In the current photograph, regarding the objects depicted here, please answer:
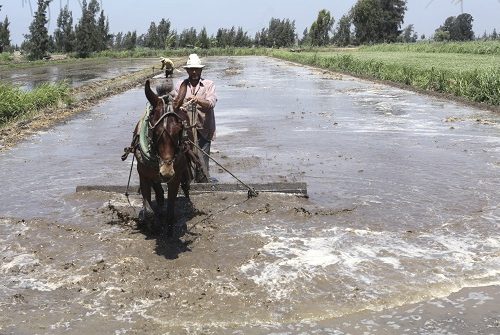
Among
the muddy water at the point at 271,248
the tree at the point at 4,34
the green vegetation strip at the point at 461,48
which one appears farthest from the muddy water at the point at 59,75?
the tree at the point at 4,34

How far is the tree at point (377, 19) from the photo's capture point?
99.9 metres

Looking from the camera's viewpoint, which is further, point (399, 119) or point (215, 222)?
point (399, 119)

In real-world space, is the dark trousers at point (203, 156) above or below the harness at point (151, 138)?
below

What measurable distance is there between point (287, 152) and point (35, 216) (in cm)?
606

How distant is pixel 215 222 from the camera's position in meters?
7.19

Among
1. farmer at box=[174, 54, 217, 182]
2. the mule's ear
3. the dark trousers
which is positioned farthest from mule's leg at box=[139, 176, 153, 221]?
the dark trousers

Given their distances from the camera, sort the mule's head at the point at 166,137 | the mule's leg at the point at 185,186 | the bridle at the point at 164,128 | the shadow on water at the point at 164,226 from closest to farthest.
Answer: the mule's head at the point at 166,137 < the bridle at the point at 164,128 < the shadow on water at the point at 164,226 < the mule's leg at the point at 185,186

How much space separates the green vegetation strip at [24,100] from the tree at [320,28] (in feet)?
307

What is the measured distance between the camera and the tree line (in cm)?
9038

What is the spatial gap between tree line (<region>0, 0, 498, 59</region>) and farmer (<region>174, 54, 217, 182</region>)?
7327cm

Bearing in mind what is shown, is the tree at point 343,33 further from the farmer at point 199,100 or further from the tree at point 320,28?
the farmer at point 199,100

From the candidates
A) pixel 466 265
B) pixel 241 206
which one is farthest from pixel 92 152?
pixel 466 265

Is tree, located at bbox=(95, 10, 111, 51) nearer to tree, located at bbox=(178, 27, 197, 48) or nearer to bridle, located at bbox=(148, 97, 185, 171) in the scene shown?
tree, located at bbox=(178, 27, 197, 48)

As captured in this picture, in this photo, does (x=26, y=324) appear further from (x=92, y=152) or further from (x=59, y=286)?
(x=92, y=152)
